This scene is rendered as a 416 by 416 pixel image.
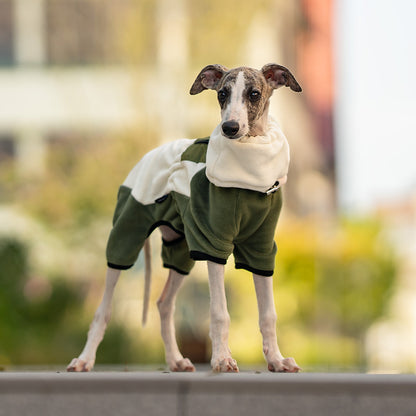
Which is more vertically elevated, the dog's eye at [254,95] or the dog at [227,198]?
the dog's eye at [254,95]

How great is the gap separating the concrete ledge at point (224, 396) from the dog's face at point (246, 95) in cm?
112

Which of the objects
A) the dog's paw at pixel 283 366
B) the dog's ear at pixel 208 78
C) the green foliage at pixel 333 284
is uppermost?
the dog's ear at pixel 208 78

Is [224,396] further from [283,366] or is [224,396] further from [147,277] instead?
[147,277]

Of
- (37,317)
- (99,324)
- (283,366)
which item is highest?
(99,324)

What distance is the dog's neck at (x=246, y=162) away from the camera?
3531 mm

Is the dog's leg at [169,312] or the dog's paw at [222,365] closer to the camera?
the dog's paw at [222,365]

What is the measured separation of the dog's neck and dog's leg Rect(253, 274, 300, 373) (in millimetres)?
511

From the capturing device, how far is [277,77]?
3721 mm

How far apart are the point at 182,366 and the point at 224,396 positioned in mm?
1220

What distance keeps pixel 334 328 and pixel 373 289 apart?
2.99 feet

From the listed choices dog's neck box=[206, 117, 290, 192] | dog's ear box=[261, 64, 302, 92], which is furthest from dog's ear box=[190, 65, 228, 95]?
dog's neck box=[206, 117, 290, 192]

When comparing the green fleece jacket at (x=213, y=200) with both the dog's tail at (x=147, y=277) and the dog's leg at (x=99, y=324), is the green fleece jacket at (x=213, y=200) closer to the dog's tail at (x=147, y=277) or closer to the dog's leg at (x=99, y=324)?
the dog's leg at (x=99, y=324)

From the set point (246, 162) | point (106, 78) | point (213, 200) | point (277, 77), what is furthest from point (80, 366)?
point (106, 78)

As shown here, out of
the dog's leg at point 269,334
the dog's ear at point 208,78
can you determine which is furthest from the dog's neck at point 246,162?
the dog's leg at point 269,334
